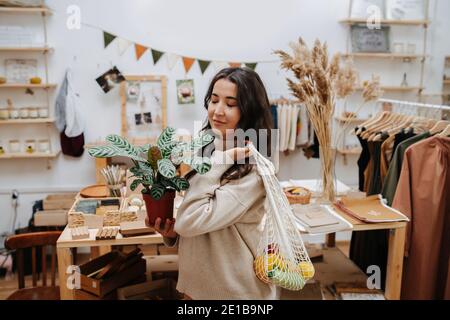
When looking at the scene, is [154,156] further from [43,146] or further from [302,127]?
[43,146]

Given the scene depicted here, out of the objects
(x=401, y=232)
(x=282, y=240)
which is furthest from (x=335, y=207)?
(x=282, y=240)

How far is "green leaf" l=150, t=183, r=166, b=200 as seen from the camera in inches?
54.7

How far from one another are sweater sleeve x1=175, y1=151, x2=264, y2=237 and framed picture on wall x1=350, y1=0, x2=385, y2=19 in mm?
3136

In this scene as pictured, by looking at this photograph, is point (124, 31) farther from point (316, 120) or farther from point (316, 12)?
point (316, 120)

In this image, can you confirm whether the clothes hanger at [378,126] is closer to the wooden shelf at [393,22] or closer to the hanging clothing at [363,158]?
the hanging clothing at [363,158]

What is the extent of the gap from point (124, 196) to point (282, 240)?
52.0 inches

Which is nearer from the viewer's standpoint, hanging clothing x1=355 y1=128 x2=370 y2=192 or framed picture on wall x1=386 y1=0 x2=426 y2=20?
hanging clothing x1=355 y1=128 x2=370 y2=192

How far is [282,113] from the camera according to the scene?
12.7ft

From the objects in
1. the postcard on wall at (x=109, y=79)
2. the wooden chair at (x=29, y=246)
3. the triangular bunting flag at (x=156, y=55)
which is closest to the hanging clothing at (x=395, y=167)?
the wooden chair at (x=29, y=246)

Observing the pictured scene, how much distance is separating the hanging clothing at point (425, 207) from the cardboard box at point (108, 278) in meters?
1.43

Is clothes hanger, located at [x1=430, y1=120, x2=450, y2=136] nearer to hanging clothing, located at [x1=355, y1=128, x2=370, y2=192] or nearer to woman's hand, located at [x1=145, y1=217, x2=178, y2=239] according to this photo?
hanging clothing, located at [x1=355, y1=128, x2=370, y2=192]

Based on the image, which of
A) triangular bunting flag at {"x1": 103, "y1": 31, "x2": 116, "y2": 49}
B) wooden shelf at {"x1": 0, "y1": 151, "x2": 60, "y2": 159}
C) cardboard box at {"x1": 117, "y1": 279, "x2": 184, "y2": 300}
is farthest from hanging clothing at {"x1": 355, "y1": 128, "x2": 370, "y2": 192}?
wooden shelf at {"x1": 0, "y1": 151, "x2": 60, "y2": 159}

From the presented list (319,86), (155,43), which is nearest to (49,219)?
(155,43)

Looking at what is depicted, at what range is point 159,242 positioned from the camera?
2.09m
